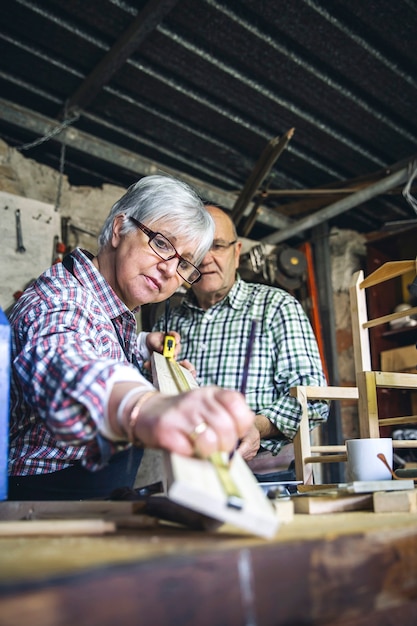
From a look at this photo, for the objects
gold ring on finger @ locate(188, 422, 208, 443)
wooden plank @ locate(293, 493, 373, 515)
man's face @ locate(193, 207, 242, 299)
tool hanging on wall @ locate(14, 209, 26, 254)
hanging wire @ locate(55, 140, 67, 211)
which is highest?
hanging wire @ locate(55, 140, 67, 211)

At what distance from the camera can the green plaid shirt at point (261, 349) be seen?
2.91 meters

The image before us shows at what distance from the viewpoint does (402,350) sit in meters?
4.67

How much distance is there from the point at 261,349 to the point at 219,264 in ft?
1.72

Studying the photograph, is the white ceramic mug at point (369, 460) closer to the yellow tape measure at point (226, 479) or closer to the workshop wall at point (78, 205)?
the yellow tape measure at point (226, 479)

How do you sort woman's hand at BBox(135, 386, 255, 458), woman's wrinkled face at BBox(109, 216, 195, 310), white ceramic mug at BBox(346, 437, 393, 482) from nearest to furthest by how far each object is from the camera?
woman's hand at BBox(135, 386, 255, 458) → white ceramic mug at BBox(346, 437, 393, 482) → woman's wrinkled face at BBox(109, 216, 195, 310)

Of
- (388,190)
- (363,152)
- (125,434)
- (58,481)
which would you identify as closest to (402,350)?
(388,190)

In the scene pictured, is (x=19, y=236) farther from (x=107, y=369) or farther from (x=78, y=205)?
(x=107, y=369)

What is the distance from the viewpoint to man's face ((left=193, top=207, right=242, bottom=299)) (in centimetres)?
318

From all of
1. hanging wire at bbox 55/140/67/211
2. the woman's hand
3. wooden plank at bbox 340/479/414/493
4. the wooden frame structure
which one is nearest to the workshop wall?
hanging wire at bbox 55/140/67/211

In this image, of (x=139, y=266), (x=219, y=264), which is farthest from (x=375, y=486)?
(x=219, y=264)

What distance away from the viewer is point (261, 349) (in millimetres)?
3068

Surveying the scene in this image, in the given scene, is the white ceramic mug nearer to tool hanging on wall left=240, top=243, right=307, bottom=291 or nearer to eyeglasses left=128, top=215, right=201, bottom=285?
eyeglasses left=128, top=215, right=201, bottom=285

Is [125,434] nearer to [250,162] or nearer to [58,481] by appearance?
[58,481]

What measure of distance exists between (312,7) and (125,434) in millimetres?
2589
